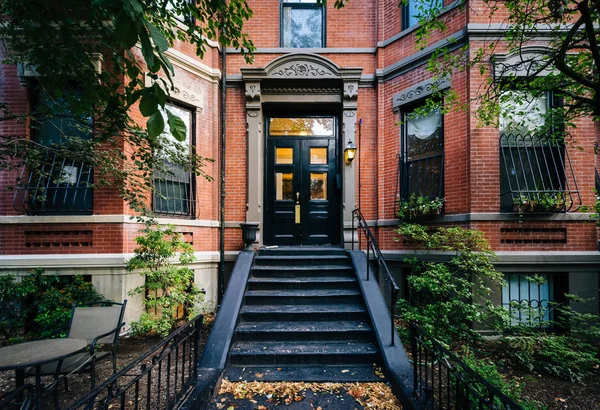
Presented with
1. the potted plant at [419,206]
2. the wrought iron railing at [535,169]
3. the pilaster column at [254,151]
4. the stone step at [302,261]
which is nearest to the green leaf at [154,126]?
the stone step at [302,261]

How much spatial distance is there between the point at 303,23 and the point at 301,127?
2680 mm

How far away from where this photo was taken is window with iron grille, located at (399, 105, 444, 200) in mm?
6102

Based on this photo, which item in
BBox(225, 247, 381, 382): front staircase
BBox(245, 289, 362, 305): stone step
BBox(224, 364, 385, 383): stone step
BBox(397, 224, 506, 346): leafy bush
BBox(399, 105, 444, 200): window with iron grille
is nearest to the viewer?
BBox(224, 364, 385, 383): stone step

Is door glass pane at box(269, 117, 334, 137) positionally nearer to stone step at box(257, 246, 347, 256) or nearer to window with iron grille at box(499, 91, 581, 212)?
stone step at box(257, 246, 347, 256)

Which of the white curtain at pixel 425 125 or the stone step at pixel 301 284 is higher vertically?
the white curtain at pixel 425 125

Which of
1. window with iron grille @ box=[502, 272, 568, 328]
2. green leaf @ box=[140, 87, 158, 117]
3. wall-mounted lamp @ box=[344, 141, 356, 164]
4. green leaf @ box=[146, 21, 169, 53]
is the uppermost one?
wall-mounted lamp @ box=[344, 141, 356, 164]

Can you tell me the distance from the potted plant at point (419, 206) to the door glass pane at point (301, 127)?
2633 millimetres

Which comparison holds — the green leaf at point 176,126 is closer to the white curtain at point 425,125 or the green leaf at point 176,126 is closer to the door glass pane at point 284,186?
the door glass pane at point 284,186

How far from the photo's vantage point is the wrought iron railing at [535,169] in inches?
212

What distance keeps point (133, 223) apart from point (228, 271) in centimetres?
237

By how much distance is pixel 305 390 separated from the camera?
3.47 metres

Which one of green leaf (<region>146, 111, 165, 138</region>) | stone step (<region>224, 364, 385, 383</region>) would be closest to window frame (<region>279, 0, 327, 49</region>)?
green leaf (<region>146, 111, 165, 138</region>)

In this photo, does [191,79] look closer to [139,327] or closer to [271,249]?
[271,249]

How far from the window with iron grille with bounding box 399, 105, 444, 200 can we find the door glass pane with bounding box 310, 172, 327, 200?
6.10 ft
